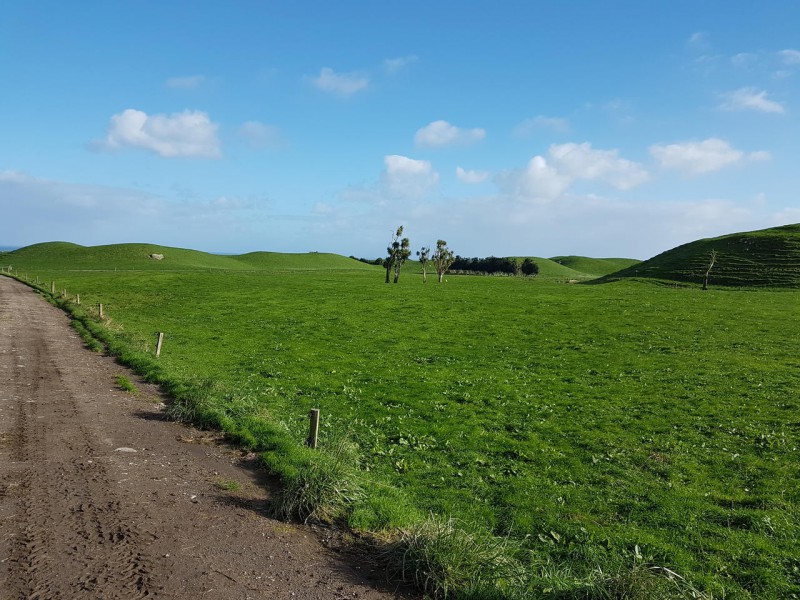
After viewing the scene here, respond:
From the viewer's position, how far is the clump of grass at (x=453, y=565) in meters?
9.02

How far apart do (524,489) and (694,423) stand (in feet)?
35.6

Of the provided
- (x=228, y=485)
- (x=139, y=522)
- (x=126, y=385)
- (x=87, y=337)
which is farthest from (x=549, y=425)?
(x=87, y=337)

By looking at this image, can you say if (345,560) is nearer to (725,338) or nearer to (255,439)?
(255,439)

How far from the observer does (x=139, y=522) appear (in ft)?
36.1

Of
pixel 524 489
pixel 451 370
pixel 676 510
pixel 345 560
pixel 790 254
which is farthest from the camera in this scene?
pixel 790 254

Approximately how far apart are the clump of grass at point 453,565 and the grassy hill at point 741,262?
369 feet

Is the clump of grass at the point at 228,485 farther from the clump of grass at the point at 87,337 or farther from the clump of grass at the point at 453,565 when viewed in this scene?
the clump of grass at the point at 87,337

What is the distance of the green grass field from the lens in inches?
429

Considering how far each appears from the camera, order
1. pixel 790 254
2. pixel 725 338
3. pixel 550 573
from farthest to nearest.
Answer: pixel 790 254 < pixel 725 338 < pixel 550 573

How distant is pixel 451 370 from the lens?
30.1 m

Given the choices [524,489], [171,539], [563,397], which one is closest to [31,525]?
[171,539]

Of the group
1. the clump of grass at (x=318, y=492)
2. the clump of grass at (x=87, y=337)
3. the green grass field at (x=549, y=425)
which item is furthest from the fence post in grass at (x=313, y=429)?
the clump of grass at (x=87, y=337)

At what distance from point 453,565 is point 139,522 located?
23.9 ft

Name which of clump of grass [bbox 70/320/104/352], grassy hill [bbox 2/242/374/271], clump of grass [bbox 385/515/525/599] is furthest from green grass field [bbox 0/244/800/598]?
grassy hill [bbox 2/242/374/271]
